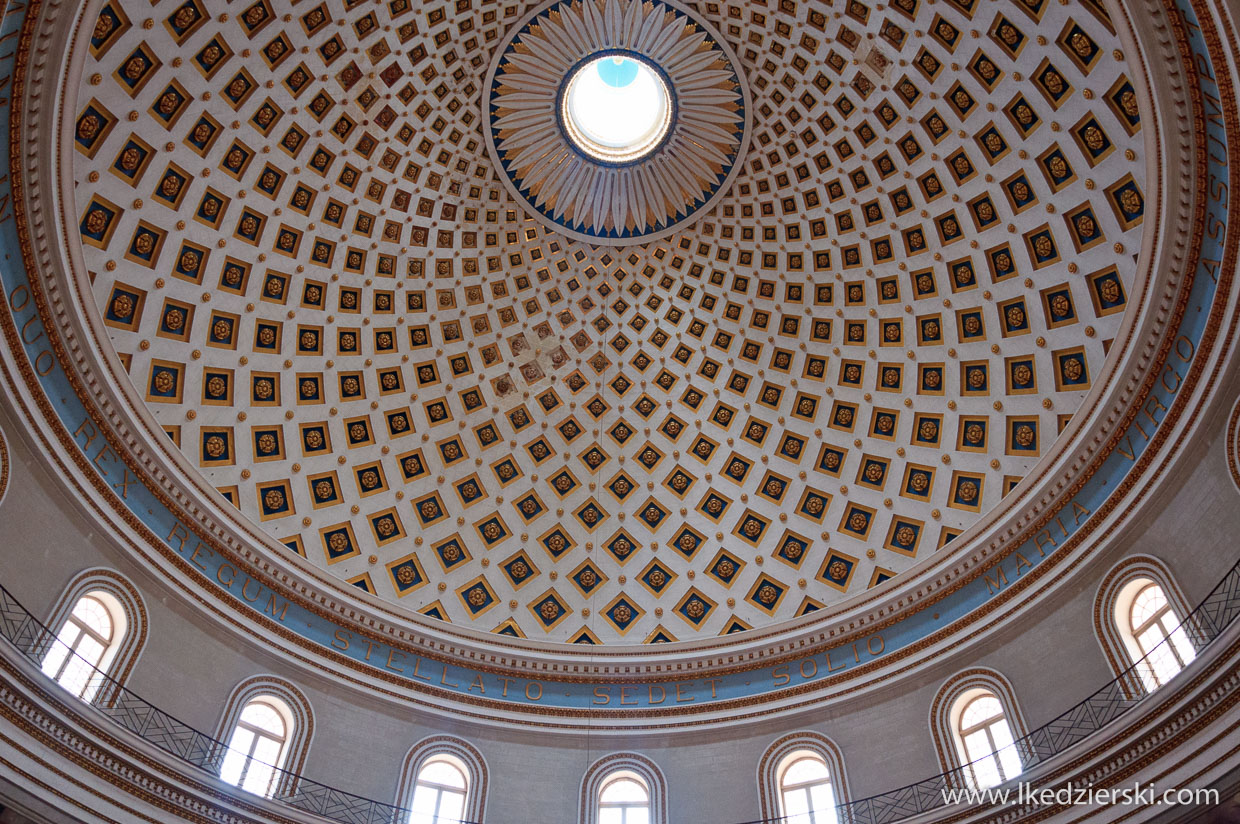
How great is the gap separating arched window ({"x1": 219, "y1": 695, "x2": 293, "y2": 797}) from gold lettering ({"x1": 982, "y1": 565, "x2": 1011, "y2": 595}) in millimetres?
14628

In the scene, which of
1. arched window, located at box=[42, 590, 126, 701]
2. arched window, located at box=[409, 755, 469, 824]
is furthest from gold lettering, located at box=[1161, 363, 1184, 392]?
arched window, located at box=[42, 590, 126, 701]

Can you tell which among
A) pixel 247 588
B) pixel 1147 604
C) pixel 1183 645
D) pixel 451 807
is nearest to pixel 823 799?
pixel 1147 604

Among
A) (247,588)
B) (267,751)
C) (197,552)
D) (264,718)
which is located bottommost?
(267,751)

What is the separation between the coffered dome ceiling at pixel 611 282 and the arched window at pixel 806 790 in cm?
423

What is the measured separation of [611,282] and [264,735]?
48.2 ft

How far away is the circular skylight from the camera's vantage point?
2633cm

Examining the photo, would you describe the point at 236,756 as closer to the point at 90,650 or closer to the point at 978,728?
the point at 90,650

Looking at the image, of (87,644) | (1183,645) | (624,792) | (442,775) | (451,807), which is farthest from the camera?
(624,792)

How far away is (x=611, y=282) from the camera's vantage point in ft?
90.0

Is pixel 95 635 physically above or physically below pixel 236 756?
above

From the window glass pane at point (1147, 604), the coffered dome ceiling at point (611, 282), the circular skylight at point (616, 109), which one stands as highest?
the circular skylight at point (616, 109)

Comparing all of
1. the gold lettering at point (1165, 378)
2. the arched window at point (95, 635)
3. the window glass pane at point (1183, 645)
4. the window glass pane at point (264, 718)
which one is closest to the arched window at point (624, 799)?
the window glass pane at point (264, 718)

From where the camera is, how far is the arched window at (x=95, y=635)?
1609 centimetres

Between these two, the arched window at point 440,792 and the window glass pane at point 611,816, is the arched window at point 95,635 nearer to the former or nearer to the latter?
the arched window at point 440,792
